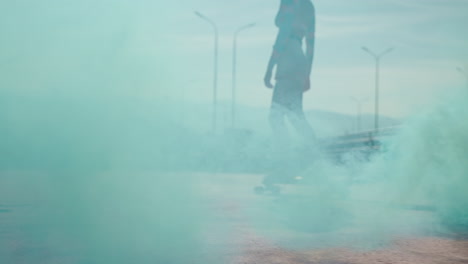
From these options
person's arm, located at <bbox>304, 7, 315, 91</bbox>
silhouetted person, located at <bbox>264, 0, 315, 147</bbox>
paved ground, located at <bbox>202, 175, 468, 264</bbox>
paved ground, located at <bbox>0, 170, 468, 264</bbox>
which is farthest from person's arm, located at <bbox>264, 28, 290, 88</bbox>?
paved ground, located at <bbox>202, 175, 468, 264</bbox>

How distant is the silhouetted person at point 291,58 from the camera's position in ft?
37.7

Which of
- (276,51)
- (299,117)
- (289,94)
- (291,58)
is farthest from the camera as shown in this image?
(276,51)

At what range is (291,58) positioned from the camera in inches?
462

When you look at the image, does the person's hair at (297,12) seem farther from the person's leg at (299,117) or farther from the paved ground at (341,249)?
the paved ground at (341,249)

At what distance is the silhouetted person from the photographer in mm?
11477

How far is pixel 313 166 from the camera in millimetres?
10586

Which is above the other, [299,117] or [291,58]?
[291,58]

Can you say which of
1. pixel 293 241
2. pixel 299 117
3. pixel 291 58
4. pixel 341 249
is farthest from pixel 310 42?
pixel 341 249

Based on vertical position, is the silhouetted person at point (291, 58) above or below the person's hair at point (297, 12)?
below

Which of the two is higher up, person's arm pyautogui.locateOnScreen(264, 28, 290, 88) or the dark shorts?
person's arm pyautogui.locateOnScreen(264, 28, 290, 88)

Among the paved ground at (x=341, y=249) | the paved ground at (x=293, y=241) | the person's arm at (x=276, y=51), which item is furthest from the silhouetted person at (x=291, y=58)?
the paved ground at (x=341, y=249)

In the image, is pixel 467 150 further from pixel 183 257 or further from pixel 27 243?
pixel 27 243

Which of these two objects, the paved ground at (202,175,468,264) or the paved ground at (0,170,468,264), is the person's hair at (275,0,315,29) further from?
the paved ground at (202,175,468,264)

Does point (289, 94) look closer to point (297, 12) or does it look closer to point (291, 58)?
point (291, 58)
